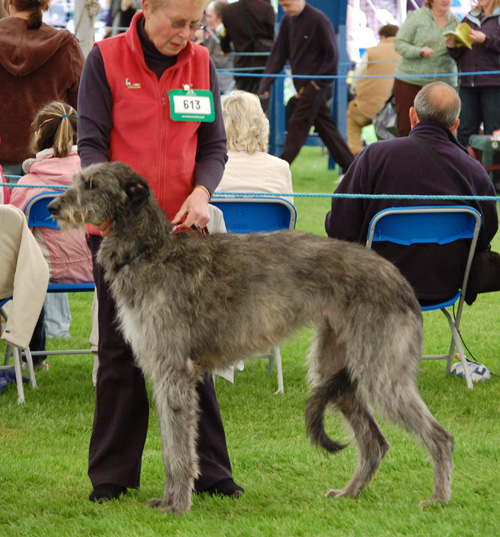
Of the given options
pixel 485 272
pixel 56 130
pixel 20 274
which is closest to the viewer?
pixel 20 274

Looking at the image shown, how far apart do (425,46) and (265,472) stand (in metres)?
8.49

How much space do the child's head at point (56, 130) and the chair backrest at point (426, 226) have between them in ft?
6.84

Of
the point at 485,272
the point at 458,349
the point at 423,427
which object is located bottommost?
the point at 458,349

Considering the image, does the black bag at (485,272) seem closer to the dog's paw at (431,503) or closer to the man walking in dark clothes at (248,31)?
the dog's paw at (431,503)

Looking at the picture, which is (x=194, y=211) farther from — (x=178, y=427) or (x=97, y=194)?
(x=178, y=427)

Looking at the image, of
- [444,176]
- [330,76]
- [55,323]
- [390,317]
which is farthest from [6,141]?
[330,76]

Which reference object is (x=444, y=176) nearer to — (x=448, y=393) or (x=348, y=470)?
(x=448, y=393)

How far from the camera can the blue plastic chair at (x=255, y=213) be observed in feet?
17.8

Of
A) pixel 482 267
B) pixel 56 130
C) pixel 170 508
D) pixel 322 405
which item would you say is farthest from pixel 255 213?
pixel 170 508

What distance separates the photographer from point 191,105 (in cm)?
363

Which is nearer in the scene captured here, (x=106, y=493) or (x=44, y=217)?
(x=106, y=493)

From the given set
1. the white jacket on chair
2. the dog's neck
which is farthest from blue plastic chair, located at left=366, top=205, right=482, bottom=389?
the dog's neck

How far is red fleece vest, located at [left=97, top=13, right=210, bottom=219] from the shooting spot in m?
3.58

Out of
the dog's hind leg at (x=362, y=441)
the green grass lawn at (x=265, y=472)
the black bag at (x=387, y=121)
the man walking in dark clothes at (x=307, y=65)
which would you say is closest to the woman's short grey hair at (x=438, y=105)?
the green grass lawn at (x=265, y=472)
